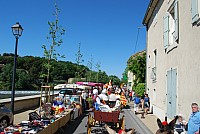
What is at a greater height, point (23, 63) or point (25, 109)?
point (23, 63)

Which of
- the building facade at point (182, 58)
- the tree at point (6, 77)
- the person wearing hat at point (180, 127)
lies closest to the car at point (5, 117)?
the person wearing hat at point (180, 127)

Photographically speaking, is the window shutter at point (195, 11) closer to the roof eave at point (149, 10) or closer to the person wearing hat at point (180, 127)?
the person wearing hat at point (180, 127)

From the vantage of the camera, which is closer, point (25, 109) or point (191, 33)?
point (191, 33)

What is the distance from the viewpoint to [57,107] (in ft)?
41.8

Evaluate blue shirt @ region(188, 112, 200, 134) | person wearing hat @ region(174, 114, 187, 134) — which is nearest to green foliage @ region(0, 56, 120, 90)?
person wearing hat @ region(174, 114, 187, 134)

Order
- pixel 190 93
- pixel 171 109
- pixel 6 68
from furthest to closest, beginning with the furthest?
pixel 6 68 < pixel 171 109 < pixel 190 93

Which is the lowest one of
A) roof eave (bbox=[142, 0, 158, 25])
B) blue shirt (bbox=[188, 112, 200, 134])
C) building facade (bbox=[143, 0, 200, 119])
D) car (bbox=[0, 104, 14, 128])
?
car (bbox=[0, 104, 14, 128])

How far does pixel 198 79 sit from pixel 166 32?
5274 millimetres

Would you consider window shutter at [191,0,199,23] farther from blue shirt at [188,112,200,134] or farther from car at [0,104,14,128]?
car at [0,104,14,128]

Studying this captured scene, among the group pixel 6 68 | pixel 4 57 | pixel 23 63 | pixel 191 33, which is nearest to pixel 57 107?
pixel 191 33

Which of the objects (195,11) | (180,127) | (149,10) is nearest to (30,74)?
(149,10)

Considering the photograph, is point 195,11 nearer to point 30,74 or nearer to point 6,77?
point 30,74

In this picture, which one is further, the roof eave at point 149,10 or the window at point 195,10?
the roof eave at point 149,10

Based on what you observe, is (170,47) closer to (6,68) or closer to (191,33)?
(191,33)
